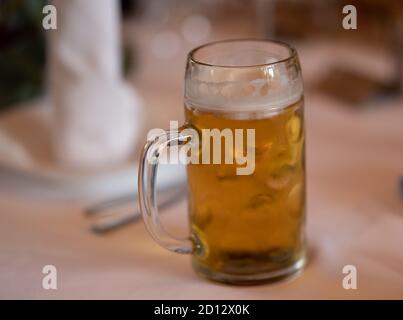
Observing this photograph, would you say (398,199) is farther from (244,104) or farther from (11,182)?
(11,182)

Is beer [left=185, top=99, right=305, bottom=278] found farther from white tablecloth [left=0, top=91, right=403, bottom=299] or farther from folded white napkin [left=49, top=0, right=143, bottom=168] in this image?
folded white napkin [left=49, top=0, right=143, bottom=168]

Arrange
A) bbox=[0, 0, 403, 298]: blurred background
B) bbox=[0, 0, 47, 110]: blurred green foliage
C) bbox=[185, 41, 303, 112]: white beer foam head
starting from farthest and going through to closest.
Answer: bbox=[0, 0, 47, 110]: blurred green foliage < bbox=[0, 0, 403, 298]: blurred background < bbox=[185, 41, 303, 112]: white beer foam head

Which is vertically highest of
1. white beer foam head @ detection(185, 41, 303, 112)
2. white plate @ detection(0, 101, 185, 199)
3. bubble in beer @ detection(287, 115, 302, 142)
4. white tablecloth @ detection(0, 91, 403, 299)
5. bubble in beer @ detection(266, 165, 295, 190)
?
white beer foam head @ detection(185, 41, 303, 112)

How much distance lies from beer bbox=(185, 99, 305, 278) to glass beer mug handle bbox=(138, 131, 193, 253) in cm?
2

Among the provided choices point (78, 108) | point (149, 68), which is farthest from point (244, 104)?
point (149, 68)

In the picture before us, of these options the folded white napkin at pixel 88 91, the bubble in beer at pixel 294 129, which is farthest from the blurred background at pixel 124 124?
the bubble in beer at pixel 294 129

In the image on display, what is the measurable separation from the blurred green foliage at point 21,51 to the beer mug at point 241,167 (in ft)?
1.40

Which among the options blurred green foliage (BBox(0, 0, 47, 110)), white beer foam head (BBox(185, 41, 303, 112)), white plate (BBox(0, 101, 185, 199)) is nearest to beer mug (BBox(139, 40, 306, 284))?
white beer foam head (BBox(185, 41, 303, 112))

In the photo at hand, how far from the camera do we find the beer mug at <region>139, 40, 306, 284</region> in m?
0.51

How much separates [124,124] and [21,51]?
268 millimetres

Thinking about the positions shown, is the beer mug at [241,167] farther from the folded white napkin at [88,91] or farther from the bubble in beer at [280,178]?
the folded white napkin at [88,91]

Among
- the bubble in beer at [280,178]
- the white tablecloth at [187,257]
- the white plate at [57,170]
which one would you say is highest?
the bubble in beer at [280,178]

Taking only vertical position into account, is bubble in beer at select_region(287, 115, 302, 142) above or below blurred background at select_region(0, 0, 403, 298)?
above

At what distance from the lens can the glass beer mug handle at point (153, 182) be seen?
516 millimetres
